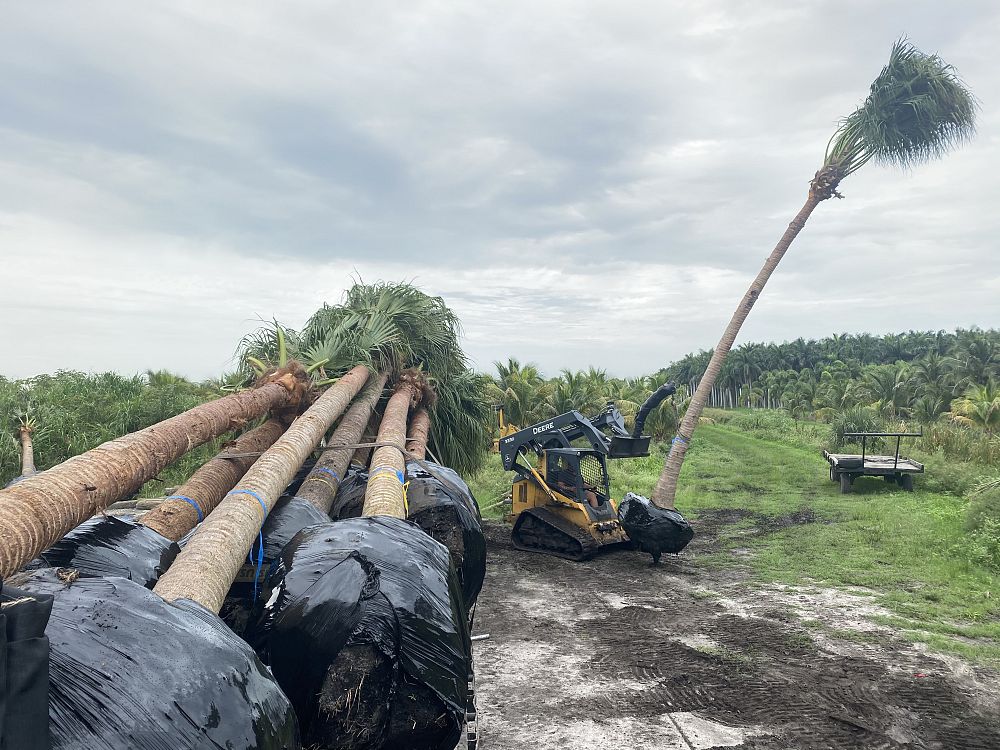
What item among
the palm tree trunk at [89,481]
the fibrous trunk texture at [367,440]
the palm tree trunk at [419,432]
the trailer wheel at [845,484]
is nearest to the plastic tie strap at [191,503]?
the palm tree trunk at [89,481]

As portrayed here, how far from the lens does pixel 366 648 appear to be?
2543 mm

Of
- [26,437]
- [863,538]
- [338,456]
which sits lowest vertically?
[863,538]

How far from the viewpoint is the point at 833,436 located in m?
21.2

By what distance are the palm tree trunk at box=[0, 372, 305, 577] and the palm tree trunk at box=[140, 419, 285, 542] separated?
0.32 m

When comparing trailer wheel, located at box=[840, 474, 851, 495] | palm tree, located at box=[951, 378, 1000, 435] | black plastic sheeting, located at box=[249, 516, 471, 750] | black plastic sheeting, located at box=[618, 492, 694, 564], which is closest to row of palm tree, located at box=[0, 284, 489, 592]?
black plastic sheeting, located at box=[249, 516, 471, 750]

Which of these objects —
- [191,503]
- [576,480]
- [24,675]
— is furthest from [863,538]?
[24,675]

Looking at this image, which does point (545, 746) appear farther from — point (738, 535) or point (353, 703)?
point (738, 535)

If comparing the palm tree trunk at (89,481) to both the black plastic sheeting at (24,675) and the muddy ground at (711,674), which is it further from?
the muddy ground at (711,674)

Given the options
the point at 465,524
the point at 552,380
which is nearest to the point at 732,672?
the point at 465,524

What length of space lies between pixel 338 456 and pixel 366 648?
3.94 metres

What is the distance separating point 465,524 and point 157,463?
2063 millimetres

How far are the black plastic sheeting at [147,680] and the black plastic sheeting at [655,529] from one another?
26.4 feet

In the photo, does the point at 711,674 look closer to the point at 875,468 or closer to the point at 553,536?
the point at 553,536

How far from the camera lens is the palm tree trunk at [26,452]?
8.81m
